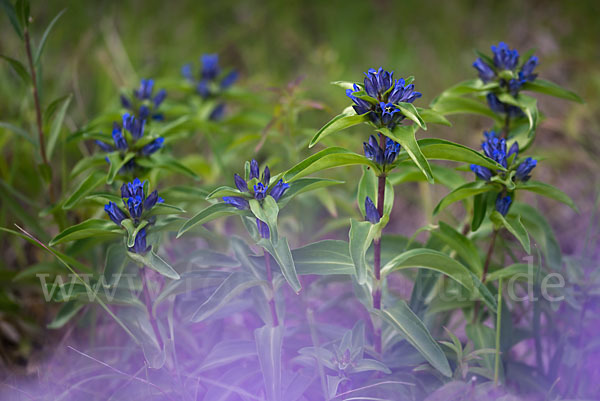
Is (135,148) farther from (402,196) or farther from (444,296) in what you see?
(402,196)

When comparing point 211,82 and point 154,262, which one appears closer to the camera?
point 154,262

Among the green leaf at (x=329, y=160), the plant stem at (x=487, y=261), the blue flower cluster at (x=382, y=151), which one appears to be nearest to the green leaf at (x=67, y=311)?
the green leaf at (x=329, y=160)

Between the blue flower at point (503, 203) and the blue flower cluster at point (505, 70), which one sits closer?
the blue flower at point (503, 203)

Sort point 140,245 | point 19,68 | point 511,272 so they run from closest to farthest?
point 140,245 → point 511,272 → point 19,68

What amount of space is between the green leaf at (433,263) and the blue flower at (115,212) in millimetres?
762

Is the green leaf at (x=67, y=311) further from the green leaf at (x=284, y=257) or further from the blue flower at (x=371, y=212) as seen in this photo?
the blue flower at (x=371, y=212)

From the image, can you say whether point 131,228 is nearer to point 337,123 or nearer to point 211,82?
point 337,123

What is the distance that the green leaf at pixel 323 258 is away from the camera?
160 centimetres

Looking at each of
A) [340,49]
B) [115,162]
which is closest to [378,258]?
[115,162]

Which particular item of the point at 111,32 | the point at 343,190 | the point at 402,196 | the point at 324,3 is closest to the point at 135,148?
the point at 343,190

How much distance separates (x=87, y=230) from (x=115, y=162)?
0.31 m

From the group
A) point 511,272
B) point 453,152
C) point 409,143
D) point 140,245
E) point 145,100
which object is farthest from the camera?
point 145,100

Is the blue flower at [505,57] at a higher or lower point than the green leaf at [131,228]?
higher

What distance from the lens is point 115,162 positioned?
1810mm
